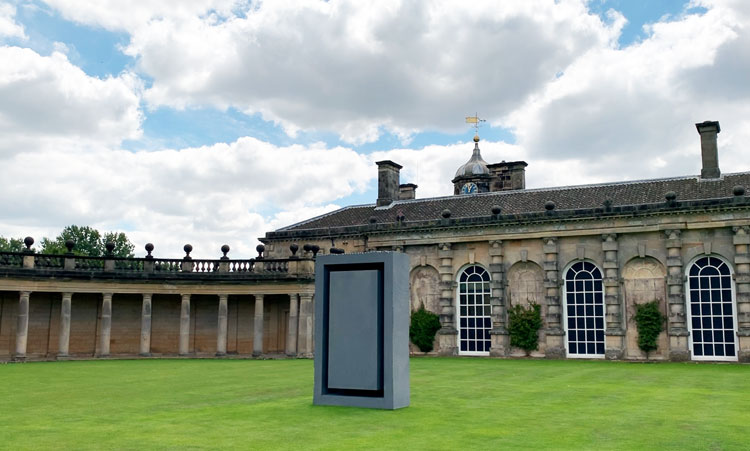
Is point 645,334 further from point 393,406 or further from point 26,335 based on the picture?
point 26,335

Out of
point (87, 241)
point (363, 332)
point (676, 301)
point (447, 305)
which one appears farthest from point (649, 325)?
point (87, 241)

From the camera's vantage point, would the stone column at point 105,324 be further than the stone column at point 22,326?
Yes

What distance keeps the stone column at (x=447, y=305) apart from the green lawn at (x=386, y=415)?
1694 centimetres

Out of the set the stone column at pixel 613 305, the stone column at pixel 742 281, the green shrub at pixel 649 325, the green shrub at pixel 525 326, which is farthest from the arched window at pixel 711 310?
the green shrub at pixel 525 326

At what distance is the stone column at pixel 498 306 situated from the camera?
120 feet

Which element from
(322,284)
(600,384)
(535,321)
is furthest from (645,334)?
(322,284)

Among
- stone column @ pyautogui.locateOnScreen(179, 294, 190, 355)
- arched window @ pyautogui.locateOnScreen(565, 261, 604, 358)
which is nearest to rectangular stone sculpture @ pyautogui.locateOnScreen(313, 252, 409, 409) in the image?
stone column @ pyautogui.locateOnScreen(179, 294, 190, 355)

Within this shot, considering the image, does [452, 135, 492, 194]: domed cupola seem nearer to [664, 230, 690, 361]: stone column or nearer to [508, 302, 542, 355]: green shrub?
[508, 302, 542, 355]: green shrub

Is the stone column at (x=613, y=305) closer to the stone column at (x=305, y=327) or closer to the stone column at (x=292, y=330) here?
the stone column at (x=305, y=327)

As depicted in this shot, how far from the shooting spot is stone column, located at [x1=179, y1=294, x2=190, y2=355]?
3519 centimetres

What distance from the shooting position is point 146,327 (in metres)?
34.7

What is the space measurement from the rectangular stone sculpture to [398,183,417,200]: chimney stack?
134ft

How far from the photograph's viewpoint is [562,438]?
10.1 metres

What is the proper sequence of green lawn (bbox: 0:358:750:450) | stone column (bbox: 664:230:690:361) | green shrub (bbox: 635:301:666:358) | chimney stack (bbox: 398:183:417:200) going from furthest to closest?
1. chimney stack (bbox: 398:183:417:200)
2. green shrub (bbox: 635:301:666:358)
3. stone column (bbox: 664:230:690:361)
4. green lawn (bbox: 0:358:750:450)
